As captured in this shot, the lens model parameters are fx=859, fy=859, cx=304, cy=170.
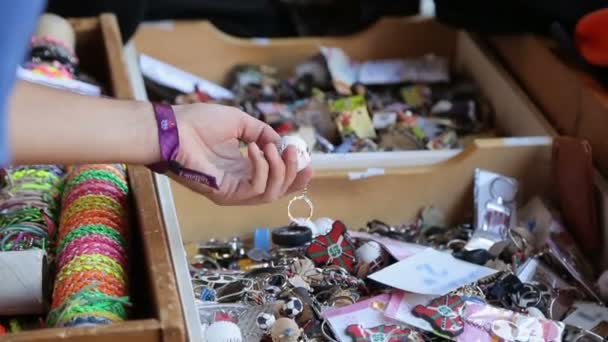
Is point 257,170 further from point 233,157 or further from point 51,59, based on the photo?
point 51,59

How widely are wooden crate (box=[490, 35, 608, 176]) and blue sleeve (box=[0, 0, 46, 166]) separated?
858mm

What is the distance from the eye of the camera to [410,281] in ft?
3.17

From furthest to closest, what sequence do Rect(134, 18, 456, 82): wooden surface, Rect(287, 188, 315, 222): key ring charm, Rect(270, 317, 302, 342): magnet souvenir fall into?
Rect(134, 18, 456, 82): wooden surface < Rect(287, 188, 315, 222): key ring charm < Rect(270, 317, 302, 342): magnet souvenir

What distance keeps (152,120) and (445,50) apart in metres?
1.04

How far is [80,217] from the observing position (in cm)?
90

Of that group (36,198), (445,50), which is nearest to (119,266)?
(36,198)

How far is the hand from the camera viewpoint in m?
0.82

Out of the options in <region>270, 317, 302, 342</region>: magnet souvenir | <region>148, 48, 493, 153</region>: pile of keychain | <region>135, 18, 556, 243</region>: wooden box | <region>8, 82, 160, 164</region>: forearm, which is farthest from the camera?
<region>135, 18, 556, 243</region>: wooden box

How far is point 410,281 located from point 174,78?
0.72m

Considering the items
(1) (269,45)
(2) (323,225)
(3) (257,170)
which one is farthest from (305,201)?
(1) (269,45)

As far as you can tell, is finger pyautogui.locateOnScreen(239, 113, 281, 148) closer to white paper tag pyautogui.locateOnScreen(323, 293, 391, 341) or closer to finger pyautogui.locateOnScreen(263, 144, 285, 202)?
finger pyautogui.locateOnScreen(263, 144, 285, 202)

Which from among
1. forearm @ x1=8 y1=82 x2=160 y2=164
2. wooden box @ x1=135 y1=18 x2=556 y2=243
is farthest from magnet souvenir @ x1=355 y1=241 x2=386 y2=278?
wooden box @ x1=135 y1=18 x2=556 y2=243

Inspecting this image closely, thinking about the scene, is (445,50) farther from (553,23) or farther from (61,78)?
(61,78)

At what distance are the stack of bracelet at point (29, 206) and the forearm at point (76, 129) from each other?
0.23 meters
